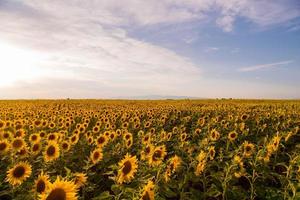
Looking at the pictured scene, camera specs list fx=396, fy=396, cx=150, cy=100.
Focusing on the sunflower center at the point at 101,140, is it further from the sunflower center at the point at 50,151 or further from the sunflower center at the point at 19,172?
A: the sunflower center at the point at 19,172

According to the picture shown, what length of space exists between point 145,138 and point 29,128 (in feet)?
15.6

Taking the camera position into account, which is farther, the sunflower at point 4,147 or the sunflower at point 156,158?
the sunflower at point 4,147

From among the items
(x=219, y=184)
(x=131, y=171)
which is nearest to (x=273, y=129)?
(x=219, y=184)

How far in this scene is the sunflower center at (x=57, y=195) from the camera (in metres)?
3.99

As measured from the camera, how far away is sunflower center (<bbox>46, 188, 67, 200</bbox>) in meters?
3.99

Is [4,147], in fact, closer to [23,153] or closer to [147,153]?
[23,153]

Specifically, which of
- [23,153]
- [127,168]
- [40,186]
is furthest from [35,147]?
[40,186]

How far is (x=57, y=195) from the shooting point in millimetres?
4008

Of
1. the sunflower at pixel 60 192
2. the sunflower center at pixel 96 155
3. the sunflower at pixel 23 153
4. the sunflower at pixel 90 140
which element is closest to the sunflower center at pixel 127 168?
the sunflower at pixel 60 192

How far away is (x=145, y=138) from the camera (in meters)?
10.9

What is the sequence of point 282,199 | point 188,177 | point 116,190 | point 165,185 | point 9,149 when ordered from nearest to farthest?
point 116,190 → point 165,185 → point 282,199 → point 188,177 → point 9,149

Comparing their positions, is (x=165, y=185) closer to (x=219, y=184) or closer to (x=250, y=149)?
(x=219, y=184)

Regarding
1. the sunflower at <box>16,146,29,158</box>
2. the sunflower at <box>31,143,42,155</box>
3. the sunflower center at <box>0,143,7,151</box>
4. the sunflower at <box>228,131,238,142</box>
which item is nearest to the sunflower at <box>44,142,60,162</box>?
the sunflower at <box>16,146,29,158</box>

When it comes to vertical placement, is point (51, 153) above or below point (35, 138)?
below
